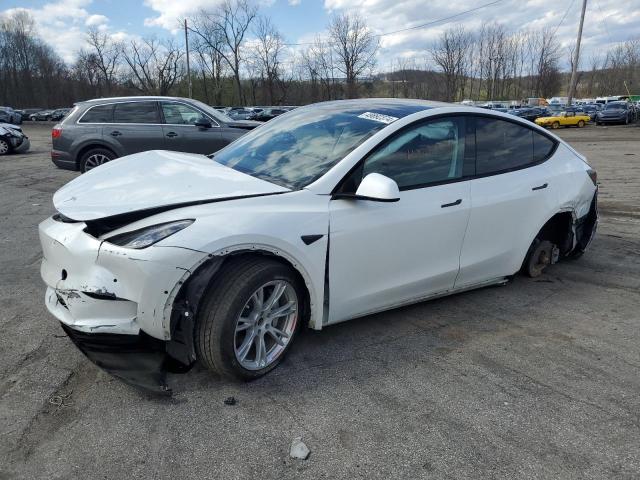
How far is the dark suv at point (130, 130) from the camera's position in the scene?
9.45 meters

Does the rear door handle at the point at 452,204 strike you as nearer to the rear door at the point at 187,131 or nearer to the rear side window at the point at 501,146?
the rear side window at the point at 501,146

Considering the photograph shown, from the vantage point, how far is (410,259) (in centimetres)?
340

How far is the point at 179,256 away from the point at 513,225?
273 centimetres

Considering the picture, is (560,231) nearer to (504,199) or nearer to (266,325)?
(504,199)

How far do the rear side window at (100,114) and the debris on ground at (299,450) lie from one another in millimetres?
8796

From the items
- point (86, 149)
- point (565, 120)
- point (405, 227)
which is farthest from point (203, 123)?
point (565, 120)

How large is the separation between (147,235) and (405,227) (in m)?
1.63

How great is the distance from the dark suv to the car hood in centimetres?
616

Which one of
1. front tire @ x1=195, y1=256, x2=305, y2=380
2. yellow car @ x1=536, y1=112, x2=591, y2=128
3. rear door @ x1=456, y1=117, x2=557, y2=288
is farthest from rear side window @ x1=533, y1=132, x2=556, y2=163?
Answer: yellow car @ x1=536, y1=112, x2=591, y2=128

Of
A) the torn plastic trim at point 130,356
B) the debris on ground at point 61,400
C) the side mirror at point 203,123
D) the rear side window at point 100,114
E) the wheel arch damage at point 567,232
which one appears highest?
the rear side window at point 100,114

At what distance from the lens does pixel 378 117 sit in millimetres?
3555

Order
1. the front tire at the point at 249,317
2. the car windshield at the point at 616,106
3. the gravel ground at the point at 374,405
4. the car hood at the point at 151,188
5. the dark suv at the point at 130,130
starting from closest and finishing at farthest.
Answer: the gravel ground at the point at 374,405 < the front tire at the point at 249,317 < the car hood at the point at 151,188 < the dark suv at the point at 130,130 < the car windshield at the point at 616,106

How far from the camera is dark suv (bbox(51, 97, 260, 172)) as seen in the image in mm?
9455

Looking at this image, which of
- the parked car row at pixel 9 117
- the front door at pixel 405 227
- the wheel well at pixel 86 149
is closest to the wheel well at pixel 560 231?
the front door at pixel 405 227
